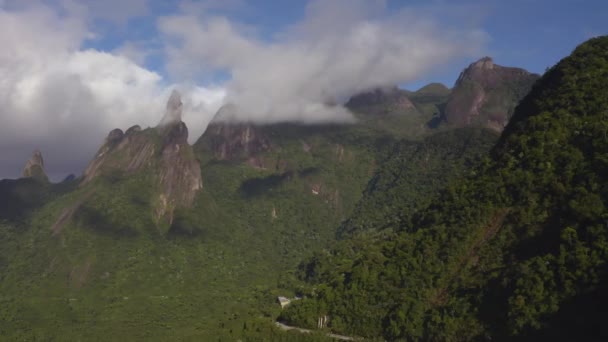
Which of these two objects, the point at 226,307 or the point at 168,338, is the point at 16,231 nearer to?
the point at 226,307

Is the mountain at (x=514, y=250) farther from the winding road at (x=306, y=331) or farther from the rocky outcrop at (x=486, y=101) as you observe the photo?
the rocky outcrop at (x=486, y=101)

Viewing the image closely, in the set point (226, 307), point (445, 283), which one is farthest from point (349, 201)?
point (445, 283)

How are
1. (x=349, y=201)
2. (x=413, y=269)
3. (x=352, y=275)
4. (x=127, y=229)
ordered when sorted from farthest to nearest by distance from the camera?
(x=349, y=201), (x=127, y=229), (x=352, y=275), (x=413, y=269)

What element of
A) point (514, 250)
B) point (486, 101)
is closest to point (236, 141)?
point (486, 101)

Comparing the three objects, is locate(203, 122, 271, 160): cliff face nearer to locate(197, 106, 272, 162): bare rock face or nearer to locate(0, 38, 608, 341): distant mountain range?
locate(197, 106, 272, 162): bare rock face

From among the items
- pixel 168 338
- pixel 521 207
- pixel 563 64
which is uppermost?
pixel 563 64

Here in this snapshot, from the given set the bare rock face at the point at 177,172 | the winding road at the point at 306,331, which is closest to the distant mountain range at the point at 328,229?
the bare rock face at the point at 177,172
